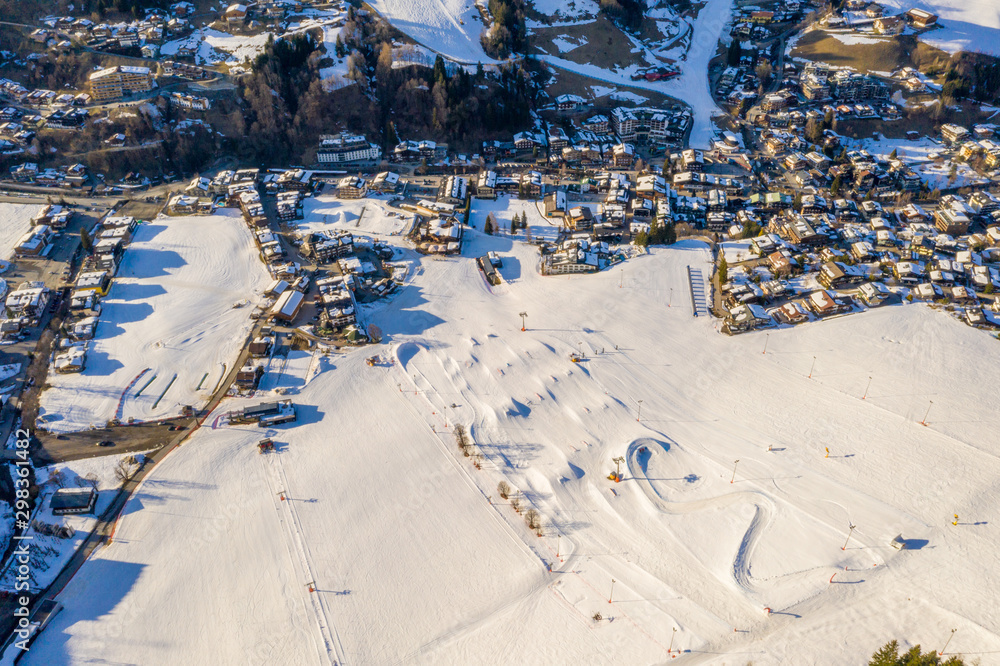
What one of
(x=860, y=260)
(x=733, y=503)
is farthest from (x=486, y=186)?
(x=733, y=503)

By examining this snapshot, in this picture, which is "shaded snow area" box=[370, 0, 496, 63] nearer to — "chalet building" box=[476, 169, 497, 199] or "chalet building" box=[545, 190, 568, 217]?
"chalet building" box=[476, 169, 497, 199]

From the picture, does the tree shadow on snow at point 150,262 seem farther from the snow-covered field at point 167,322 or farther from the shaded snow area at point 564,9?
the shaded snow area at point 564,9

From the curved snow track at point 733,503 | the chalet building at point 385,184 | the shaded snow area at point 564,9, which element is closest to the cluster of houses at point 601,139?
the chalet building at point 385,184

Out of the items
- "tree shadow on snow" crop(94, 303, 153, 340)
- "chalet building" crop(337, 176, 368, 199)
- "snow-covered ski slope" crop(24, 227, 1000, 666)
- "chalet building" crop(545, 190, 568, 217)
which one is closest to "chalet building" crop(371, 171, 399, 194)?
"chalet building" crop(337, 176, 368, 199)

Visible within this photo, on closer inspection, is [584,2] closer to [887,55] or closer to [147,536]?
[887,55]

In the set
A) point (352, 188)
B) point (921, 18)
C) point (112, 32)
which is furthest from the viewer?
point (921, 18)

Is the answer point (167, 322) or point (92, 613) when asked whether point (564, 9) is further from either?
point (92, 613)
